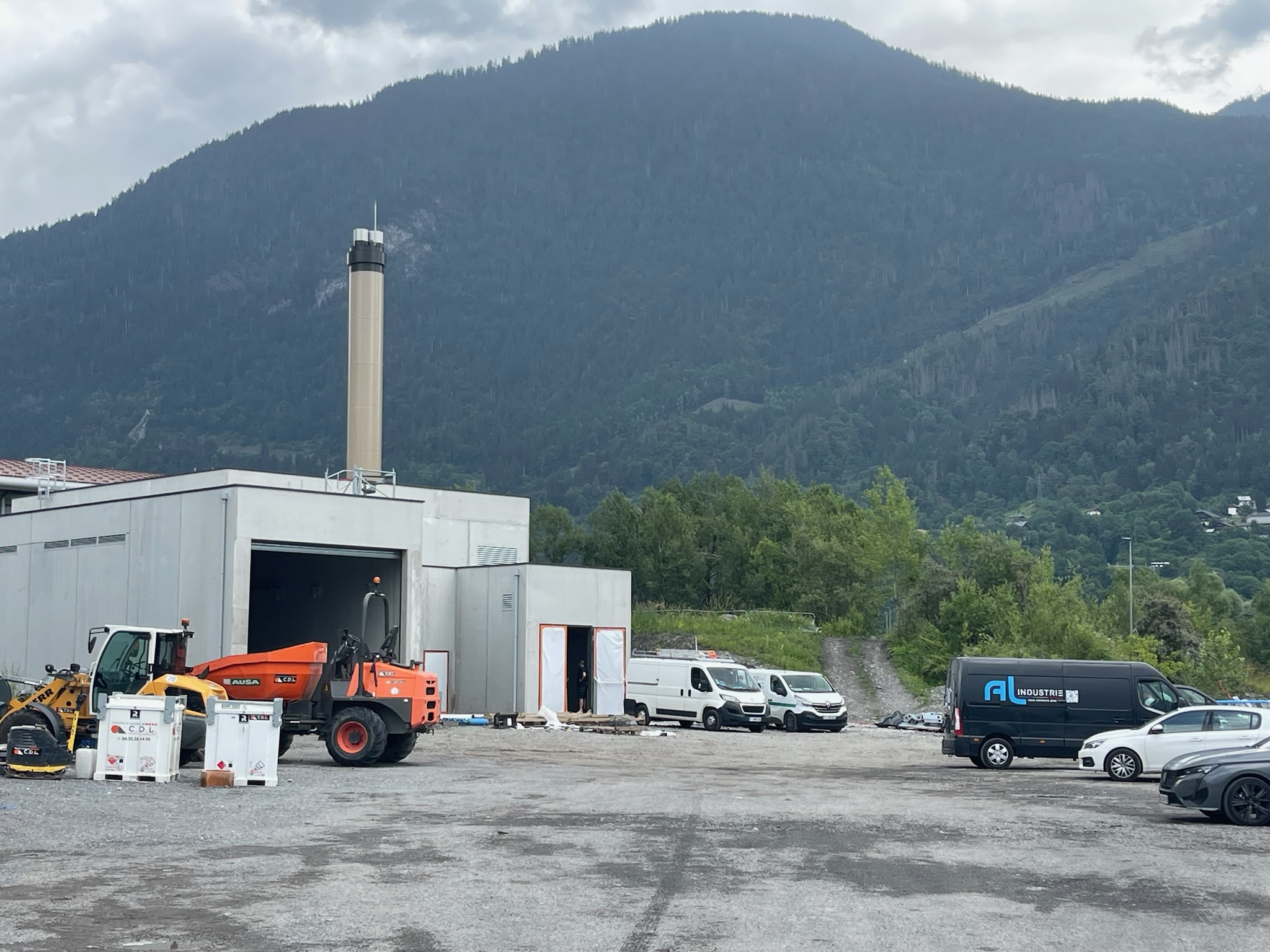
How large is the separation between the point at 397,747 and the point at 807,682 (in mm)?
20702

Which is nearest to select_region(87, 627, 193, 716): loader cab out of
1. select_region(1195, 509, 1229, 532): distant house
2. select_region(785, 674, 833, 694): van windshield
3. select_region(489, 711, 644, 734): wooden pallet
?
select_region(489, 711, 644, 734): wooden pallet

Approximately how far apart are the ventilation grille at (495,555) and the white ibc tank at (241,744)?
26.6m

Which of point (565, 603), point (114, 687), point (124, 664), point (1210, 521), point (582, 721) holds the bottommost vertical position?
point (582, 721)

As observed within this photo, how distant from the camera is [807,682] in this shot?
42.7 meters

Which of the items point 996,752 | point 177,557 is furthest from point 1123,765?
point 177,557

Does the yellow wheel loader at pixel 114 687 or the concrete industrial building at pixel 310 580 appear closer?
the yellow wheel loader at pixel 114 687

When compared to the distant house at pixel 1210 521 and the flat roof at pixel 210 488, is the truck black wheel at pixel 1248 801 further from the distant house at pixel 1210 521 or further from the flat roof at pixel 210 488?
the distant house at pixel 1210 521

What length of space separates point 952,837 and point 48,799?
413 inches

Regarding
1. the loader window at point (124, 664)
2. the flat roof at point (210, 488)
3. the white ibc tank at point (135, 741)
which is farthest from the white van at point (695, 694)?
the white ibc tank at point (135, 741)

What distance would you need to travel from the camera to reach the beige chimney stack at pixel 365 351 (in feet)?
180

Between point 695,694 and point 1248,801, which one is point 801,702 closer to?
point 695,694

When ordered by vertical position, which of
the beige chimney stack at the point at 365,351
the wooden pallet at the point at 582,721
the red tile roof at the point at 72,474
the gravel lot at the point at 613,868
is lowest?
the wooden pallet at the point at 582,721

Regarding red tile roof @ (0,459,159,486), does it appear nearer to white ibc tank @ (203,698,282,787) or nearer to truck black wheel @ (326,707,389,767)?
truck black wheel @ (326,707,389,767)

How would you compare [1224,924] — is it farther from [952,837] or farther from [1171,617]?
[1171,617]
